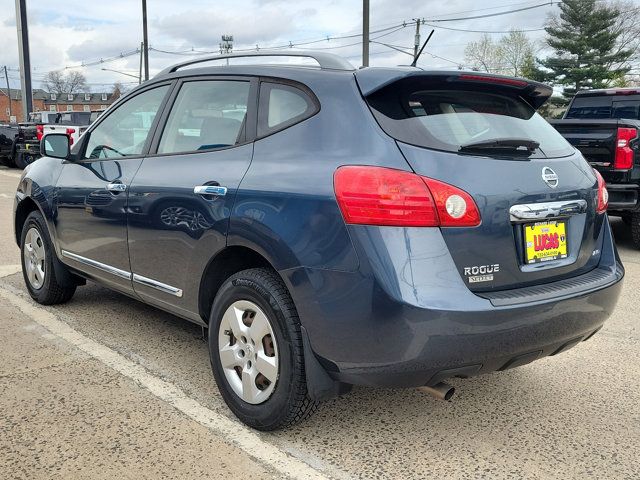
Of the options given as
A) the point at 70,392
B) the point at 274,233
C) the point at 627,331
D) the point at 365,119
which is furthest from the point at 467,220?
the point at 627,331

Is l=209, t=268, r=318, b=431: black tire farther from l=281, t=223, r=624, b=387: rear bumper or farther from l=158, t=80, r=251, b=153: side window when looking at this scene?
l=158, t=80, r=251, b=153: side window

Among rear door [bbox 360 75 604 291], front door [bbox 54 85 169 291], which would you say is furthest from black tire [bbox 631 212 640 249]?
front door [bbox 54 85 169 291]

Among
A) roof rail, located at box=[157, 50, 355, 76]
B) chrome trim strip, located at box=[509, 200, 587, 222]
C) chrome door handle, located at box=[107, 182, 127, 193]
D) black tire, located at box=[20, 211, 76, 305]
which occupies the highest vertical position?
roof rail, located at box=[157, 50, 355, 76]

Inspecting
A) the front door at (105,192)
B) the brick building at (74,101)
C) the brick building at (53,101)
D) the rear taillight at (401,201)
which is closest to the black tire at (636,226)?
the rear taillight at (401,201)

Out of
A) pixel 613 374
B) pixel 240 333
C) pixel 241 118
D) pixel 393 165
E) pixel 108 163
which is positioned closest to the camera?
pixel 393 165

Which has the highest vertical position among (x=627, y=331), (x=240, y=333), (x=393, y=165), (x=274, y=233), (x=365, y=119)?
(x=365, y=119)

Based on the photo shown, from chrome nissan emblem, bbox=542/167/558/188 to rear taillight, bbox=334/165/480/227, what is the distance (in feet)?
1.53

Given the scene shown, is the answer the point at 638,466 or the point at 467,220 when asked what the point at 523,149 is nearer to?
the point at 467,220

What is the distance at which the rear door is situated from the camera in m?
2.49

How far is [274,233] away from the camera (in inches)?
105

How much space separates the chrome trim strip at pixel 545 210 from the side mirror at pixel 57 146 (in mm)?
3144

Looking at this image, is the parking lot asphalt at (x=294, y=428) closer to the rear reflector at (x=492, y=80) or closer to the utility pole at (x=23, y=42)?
the rear reflector at (x=492, y=80)

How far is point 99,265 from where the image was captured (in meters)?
4.06

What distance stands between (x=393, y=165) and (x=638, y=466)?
1.66 metres
